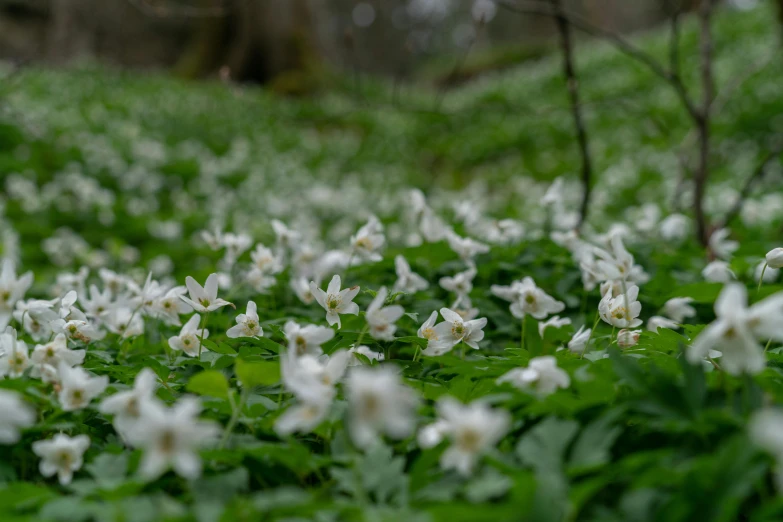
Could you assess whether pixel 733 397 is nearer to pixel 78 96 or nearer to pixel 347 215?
pixel 347 215

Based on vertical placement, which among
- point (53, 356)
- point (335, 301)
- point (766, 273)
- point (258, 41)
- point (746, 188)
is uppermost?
point (258, 41)


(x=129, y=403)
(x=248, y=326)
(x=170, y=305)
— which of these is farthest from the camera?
(x=170, y=305)

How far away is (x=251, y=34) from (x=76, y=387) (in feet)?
53.1

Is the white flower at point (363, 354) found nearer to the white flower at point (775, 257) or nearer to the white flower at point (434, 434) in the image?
→ the white flower at point (434, 434)

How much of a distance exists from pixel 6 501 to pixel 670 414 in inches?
51.8

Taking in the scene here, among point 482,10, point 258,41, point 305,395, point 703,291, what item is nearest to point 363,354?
point 305,395

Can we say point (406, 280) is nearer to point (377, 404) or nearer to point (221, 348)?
point (221, 348)

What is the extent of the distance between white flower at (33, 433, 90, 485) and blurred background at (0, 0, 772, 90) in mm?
2810

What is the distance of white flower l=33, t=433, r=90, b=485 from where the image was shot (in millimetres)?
1472

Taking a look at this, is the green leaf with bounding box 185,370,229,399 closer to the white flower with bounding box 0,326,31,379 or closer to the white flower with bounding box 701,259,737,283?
the white flower with bounding box 0,326,31,379

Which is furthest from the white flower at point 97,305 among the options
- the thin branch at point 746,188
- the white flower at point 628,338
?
the thin branch at point 746,188

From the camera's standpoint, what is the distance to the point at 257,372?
1513 millimetres

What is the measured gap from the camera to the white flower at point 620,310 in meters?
1.93

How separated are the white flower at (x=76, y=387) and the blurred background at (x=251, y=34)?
2701 mm
